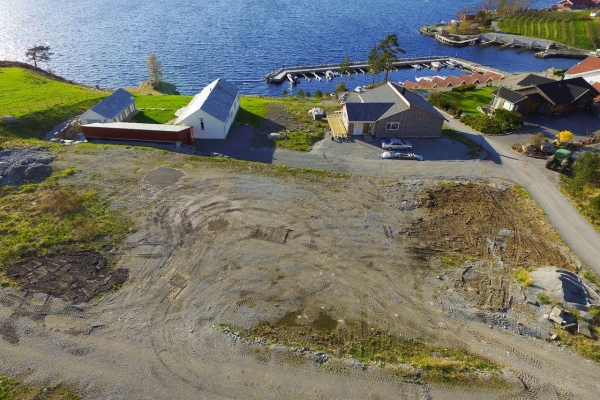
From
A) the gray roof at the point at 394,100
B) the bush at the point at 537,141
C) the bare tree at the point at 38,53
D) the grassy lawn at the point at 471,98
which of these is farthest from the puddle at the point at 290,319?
the bare tree at the point at 38,53

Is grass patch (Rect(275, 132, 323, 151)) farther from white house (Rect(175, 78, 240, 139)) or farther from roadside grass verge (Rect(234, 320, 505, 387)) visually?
roadside grass verge (Rect(234, 320, 505, 387))

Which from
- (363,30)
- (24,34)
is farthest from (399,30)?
(24,34)

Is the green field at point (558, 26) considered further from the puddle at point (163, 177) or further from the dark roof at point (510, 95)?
the puddle at point (163, 177)

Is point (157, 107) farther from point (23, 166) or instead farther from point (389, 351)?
point (389, 351)

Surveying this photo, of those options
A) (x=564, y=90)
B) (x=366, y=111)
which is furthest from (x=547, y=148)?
(x=366, y=111)

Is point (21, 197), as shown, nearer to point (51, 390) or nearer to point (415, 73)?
point (51, 390)

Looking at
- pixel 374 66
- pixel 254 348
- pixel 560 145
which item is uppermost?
pixel 374 66
